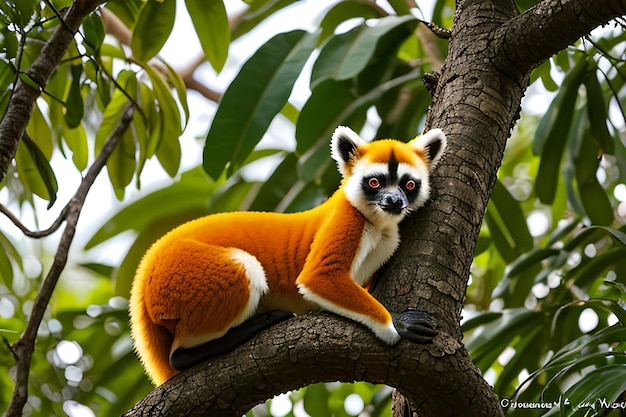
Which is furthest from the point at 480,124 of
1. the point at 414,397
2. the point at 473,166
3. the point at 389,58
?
the point at 389,58

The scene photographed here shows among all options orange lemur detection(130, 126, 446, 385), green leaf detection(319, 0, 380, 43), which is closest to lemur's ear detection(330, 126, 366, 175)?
orange lemur detection(130, 126, 446, 385)

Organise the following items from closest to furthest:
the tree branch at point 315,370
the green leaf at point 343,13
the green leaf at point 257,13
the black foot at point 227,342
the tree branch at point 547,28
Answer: the tree branch at point 315,370 < the tree branch at point 547,28 < the black foot at point 227,342 < the green leaf at point 343,13 < the green leaf at point 257,13

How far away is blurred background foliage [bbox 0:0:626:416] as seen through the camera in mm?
2584

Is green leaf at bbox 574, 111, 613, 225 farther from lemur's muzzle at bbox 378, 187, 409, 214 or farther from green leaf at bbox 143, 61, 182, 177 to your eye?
green leaf at bbox 143, 61, 182, 177

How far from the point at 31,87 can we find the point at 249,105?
107cm

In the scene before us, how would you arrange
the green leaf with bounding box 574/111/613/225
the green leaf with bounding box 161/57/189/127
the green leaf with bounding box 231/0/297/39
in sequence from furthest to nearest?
1. the green leaf with bounding box 231/0/297/39
2. the green leaf with bounding box 574/111/613/225
3. the green leaf with bounding box 161/57/189/127

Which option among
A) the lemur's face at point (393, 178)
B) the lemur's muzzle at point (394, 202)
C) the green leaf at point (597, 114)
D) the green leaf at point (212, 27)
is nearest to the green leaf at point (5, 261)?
the green leaf at point (212, 27)

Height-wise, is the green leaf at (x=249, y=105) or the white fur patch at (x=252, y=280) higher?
the green leaf at (x=249, y=105)

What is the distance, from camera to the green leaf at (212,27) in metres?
2.65

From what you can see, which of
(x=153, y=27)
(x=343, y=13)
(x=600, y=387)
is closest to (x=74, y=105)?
(x=153, y=27)

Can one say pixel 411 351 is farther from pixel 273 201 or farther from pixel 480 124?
pixel 273 201

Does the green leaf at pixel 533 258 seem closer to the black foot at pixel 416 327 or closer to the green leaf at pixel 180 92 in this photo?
the black foot at pixel 416 327

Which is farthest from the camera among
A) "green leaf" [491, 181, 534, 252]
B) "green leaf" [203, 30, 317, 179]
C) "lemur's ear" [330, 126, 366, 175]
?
"green leaf" [491, 181, 534, 252]

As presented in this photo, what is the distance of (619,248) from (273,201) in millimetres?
1690
